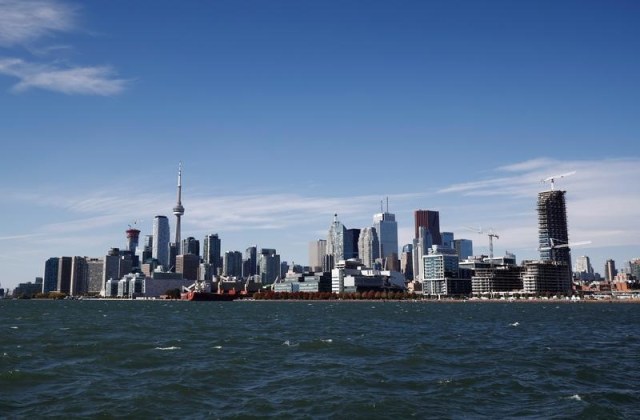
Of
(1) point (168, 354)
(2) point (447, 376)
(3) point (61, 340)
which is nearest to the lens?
(2) point (447, 376)

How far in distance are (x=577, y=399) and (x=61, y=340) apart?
207ft

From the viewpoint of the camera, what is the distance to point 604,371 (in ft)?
179

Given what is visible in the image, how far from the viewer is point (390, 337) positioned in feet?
298

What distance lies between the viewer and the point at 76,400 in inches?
1610

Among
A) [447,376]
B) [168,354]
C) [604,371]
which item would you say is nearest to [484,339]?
[604,371]

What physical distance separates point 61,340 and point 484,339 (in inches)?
2188

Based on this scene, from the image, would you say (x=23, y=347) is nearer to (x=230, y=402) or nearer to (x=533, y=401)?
(x=230, y=402)

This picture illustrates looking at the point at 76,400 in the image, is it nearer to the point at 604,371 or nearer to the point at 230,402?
the point at 230,402

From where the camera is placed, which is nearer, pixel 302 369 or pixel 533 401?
pixel 533 401

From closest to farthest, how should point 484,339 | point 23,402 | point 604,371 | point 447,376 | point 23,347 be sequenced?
point 23,402 < point 447,376 < point 604,371 < point 23,347 < point 484,339

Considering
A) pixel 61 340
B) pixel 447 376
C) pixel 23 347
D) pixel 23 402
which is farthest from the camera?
pixel 61 340

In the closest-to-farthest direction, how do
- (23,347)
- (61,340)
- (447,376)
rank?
(447,376)
(23,347)
(61,340)

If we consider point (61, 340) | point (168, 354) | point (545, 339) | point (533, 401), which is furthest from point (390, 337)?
point (533, 401)

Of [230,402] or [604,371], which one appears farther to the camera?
[604,371]
